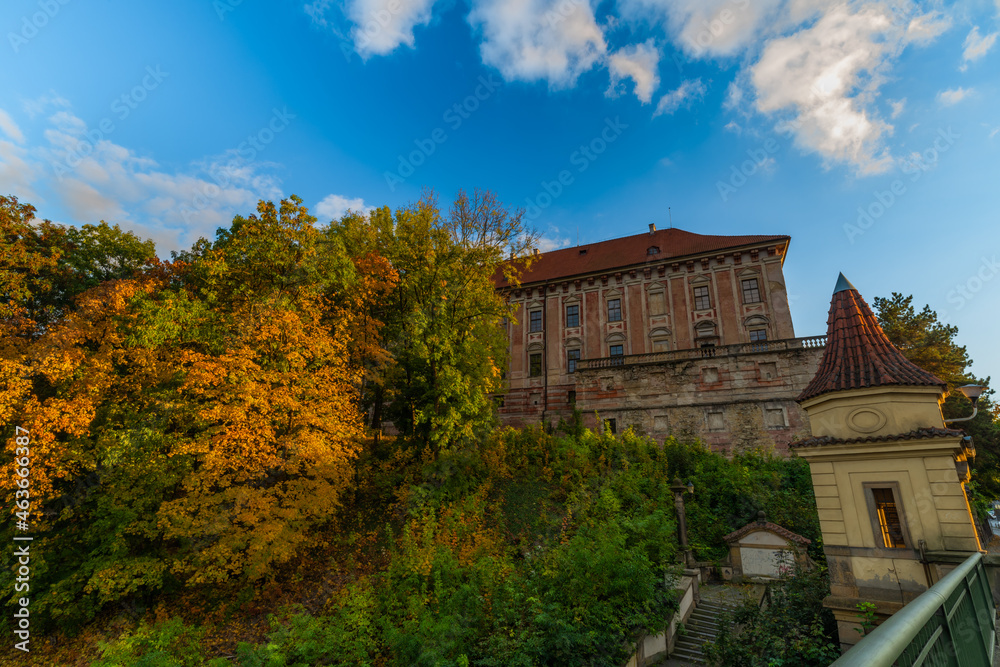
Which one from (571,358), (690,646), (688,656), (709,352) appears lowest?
(688,656)

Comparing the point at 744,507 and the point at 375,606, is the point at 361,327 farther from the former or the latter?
the point at 744,507

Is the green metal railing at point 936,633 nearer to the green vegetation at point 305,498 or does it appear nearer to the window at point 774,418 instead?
the green vegetation at point 305,498

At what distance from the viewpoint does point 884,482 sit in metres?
9.31

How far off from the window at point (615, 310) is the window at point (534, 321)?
5798 mm

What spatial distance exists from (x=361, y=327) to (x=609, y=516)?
11.8 meters

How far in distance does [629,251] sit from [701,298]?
772cm

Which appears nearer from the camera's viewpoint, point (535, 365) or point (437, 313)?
point (437, 313)

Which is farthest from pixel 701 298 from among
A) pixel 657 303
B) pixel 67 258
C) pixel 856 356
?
pixel 67 258

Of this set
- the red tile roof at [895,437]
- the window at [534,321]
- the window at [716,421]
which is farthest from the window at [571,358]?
the red tile roof at [895,437]

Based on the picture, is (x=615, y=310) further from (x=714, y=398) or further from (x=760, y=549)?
(x=760, y=549)

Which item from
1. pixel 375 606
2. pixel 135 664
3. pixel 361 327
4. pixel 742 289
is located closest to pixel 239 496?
pixel 135 664

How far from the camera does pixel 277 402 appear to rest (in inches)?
525

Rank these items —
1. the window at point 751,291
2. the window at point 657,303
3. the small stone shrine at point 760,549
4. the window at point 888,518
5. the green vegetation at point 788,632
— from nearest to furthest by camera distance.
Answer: the green vegetation at point 788,632 → the window at point 888,518 → the small stone shrine at point 760,549 → the window at point 751,291 → the window at point 657,303

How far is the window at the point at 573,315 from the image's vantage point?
38250 mm
